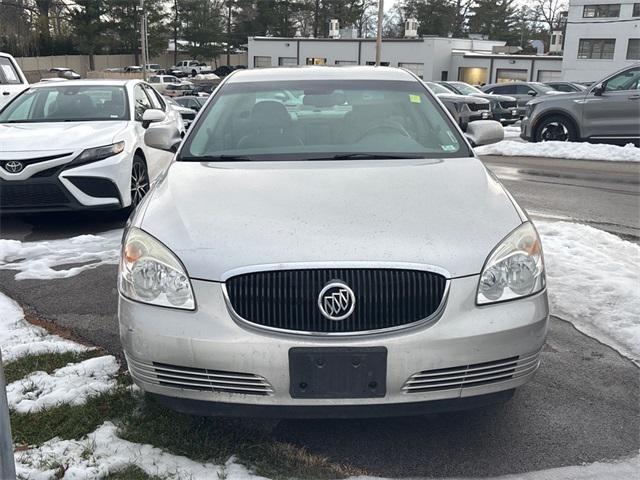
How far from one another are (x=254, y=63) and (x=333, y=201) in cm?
5848

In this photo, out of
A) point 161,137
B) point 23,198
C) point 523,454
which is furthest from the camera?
point 23,198

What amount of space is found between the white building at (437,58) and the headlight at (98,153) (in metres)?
42.7

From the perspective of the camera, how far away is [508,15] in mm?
74000

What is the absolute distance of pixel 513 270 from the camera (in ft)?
8.79

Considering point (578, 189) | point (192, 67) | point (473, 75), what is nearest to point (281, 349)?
point (578, 189)

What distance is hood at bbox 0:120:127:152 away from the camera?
20.5 ft

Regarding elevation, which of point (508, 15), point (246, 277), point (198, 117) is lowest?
point (246, 277)

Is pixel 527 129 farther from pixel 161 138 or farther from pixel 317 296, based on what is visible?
pixel 317 296

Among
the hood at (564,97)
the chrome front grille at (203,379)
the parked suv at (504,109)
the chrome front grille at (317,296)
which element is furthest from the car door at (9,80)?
the parked suv at (504,109)

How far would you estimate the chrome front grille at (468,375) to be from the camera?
8.25ft

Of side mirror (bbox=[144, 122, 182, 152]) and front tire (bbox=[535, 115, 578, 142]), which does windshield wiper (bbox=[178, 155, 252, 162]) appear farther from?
front tire (bbox=[535, 115, 578, 142])

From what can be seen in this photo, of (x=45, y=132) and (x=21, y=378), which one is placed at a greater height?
(x=45, y=132)

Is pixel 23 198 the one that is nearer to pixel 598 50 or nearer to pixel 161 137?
pixel 161 137

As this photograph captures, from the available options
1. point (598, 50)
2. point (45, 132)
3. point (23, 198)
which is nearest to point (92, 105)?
point (45, 132)
